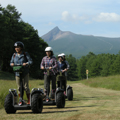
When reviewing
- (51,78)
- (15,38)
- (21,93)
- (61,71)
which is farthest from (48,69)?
(15,38)

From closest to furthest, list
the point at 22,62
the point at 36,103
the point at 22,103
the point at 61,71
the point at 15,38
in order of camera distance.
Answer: the point at 36,103 < the point at 22,103 < the point at 22,62 < the point at 61,71 < the point at 15,38

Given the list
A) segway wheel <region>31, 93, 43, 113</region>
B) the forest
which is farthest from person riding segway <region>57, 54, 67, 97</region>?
the forest

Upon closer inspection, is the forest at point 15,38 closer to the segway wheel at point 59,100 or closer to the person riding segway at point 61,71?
the person riding segway at point 61,71

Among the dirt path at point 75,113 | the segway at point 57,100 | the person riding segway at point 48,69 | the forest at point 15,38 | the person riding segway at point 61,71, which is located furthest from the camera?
the forest at point 15,38

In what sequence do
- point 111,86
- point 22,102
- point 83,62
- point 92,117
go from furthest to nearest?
point 83,62 → point 111,86 → point 22,102 → point 92,117

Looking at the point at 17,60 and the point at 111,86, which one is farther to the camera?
the point at 111,86

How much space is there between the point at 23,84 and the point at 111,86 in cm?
1664

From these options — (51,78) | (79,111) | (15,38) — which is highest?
(15,38)

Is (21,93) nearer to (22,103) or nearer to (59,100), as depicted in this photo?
(22,103)

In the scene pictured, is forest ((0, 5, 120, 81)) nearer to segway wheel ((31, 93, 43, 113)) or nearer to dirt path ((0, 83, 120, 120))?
dirt path ((0, 83, 120, 120))

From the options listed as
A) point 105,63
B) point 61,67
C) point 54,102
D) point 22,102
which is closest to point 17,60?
point 22,102

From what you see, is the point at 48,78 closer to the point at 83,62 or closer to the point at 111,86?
the point at 111,86

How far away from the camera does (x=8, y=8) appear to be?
204 ft

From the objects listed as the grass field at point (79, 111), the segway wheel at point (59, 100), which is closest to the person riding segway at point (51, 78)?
the segway wheel at point (59, 100)
